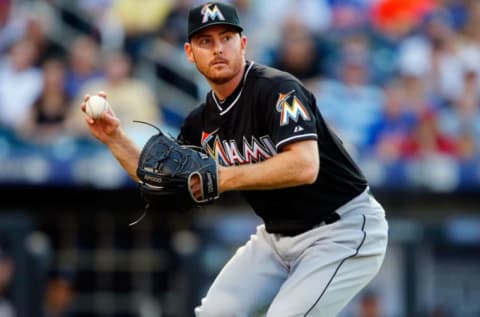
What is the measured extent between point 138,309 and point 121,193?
118 centimetres

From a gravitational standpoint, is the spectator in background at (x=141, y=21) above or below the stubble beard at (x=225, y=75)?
above

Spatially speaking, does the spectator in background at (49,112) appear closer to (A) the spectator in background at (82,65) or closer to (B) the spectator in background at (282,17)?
(A) the spectator in background at (82,65)

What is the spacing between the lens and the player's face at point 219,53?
484cm

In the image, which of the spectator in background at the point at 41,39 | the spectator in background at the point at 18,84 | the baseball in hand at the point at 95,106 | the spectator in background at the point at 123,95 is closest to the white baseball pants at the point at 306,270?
the baseball in hand at the point at 95,106

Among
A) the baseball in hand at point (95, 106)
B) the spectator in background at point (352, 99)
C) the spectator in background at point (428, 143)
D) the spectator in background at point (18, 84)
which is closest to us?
the baseball in hand at point (95, 106)

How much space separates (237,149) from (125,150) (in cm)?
63

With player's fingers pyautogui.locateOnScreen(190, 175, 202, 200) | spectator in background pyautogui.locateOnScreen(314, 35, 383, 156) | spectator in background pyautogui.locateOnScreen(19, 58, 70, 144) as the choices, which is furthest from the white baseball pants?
spectator in background pyautogui.locateOnScreen(19, 58, 70, 144)

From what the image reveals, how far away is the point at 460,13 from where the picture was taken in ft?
36.0

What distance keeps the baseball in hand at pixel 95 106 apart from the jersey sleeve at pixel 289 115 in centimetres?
80

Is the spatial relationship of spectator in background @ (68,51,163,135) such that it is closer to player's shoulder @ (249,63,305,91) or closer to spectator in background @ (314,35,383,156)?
spectator in background @ (314,35,383,156)

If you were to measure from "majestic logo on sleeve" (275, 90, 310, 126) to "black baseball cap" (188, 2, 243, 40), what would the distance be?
422 mm

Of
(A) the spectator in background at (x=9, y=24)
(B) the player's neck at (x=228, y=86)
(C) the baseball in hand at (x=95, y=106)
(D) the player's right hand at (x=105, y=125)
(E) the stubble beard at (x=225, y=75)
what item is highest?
(A) the spectator in background at (x=9, y=24)

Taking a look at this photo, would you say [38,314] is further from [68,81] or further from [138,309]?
[68,81]

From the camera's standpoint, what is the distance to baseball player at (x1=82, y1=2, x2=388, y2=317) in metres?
4.75
